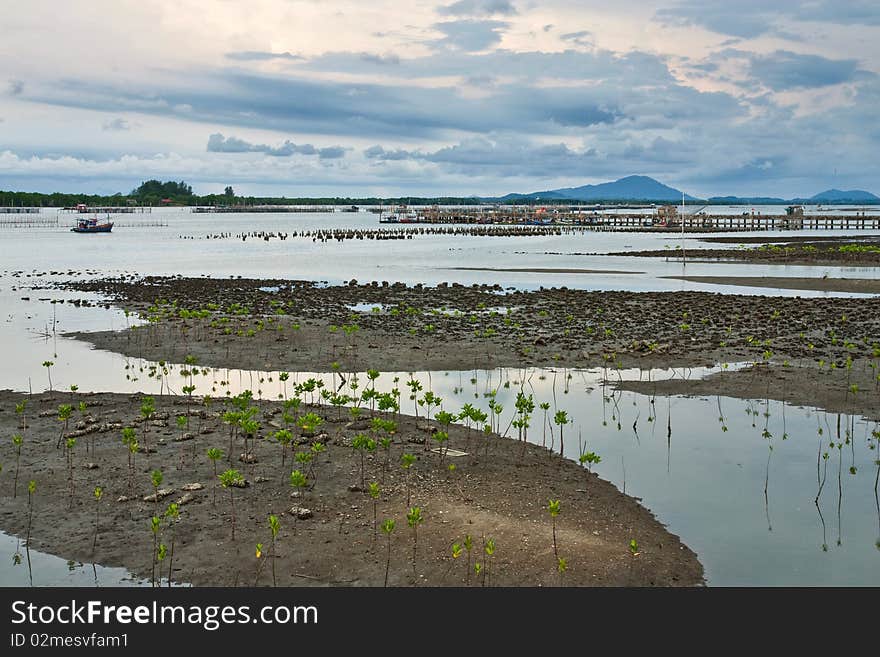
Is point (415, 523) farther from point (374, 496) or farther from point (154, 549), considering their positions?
point (154, 549)

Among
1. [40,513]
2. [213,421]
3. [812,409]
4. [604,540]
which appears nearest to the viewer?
[604,540]

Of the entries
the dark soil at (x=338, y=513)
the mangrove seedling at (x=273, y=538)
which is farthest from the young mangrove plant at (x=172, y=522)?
the mangrove seedling at (x=273, y=538)

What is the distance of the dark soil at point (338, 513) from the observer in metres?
10.6

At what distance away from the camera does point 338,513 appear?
12453 mm

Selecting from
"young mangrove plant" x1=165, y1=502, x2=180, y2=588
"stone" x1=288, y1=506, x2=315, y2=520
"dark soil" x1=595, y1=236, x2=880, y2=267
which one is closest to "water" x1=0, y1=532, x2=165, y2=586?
"young mangrove plant" x1=165, y1=502, x2=180, y2=588

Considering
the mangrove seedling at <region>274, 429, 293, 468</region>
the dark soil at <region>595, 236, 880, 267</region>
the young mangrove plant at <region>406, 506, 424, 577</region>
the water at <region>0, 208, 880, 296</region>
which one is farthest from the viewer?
the dark soil at <region>595, 236, 880, 267</region>

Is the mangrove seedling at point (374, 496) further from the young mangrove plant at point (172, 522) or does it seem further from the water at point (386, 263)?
the water at point (386, 263)

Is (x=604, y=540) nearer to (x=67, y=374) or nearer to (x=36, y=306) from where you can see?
(x=67, y=374)

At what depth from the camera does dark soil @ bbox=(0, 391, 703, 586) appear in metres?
10.6

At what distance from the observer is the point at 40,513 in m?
12.5

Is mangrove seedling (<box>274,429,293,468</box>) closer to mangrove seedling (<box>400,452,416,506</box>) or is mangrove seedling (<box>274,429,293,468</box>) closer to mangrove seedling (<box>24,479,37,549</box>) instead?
mangrove seedling (<box>400,452,416,506</box>)

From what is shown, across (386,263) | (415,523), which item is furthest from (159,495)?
(386,263)

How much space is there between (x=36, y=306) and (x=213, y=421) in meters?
28.5
